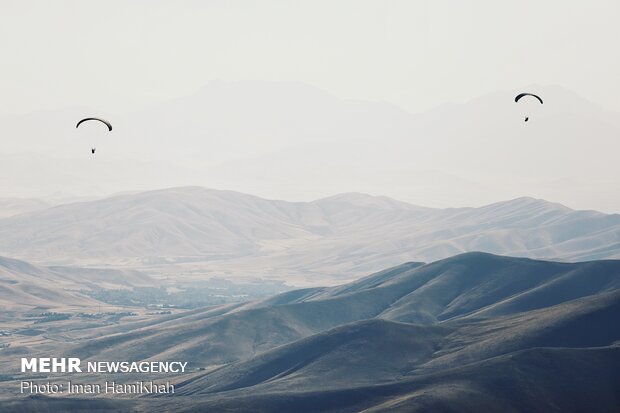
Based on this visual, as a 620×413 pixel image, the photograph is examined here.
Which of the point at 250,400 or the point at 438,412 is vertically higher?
the point at 250,400

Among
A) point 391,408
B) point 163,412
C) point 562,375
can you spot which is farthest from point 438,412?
point 163,412

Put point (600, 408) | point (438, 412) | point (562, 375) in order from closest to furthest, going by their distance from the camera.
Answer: point (438, 412)
point (600, 408)
point (562, 375)

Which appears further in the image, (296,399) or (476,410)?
(296,399)

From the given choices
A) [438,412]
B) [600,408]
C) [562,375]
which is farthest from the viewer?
[562,375]

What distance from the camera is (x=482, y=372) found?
7726 inches

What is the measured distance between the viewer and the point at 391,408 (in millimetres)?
171875

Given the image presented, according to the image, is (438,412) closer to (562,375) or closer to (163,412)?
(562,375)

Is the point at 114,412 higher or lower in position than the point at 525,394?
higher

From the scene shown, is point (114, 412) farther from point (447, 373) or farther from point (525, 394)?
point (525, 394)

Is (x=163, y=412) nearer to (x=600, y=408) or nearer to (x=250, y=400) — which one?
(x=250, y=400)

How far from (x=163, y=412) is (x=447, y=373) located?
181 feet

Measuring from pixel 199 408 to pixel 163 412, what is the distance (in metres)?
9.23

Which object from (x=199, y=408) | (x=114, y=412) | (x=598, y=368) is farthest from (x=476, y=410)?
(x=114, y=412)

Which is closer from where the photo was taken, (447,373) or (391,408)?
(391,408)
